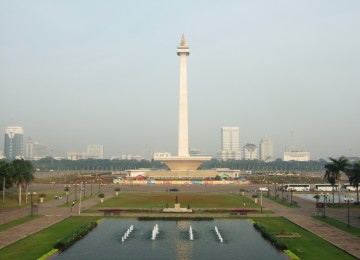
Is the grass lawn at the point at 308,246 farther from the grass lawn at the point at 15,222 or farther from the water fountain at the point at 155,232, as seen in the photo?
the grass lawn at the point at 15,222

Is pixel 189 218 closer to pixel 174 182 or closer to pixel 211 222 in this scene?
pixel 211 222

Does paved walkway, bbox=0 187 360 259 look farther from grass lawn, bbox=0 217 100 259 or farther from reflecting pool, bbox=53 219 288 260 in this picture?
reflecting pool, bbox=53 219 288 260

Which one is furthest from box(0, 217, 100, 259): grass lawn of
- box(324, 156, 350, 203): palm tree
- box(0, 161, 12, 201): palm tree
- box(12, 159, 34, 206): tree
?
box(324, 156, 350, 203): palm tree

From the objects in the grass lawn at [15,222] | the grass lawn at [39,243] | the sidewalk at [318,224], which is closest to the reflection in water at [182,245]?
the grass lawn at [39,243]

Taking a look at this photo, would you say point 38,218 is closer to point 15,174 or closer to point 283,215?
point 15,174

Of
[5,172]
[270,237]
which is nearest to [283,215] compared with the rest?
[270,237]
